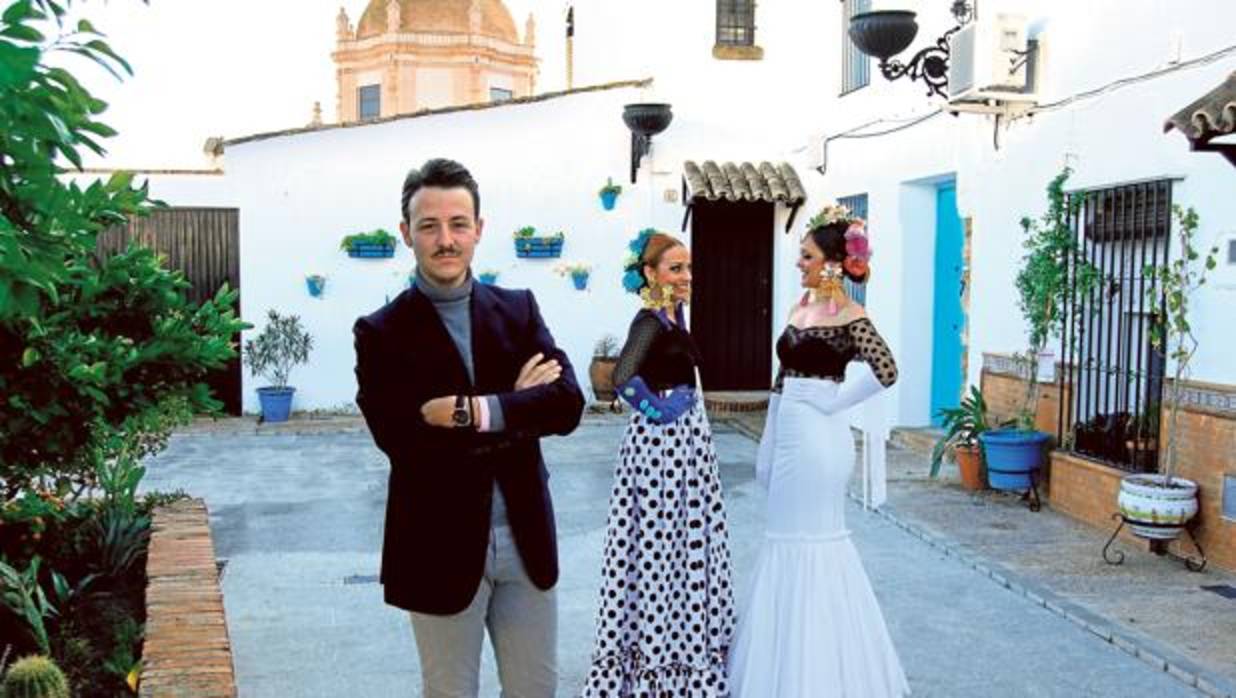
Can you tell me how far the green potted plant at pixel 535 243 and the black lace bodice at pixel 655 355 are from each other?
9.31 m

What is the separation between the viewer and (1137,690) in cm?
477

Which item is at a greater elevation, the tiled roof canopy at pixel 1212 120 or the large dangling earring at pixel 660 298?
the tiled roof canopy at pixel 1212 120

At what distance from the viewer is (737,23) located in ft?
46.8

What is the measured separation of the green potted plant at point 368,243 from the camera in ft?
43.4

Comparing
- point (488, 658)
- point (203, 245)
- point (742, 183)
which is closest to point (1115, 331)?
point (488, 658)

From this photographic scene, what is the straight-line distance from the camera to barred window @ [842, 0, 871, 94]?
38.1 ft

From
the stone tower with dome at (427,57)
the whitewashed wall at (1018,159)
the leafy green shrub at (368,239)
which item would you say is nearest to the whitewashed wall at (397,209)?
the leafy green shrub at (368,239)

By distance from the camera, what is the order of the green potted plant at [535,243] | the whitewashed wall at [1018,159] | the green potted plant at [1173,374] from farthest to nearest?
the green potted plant at [535,243] → the whitewashed wall at [1018,159] → the green potted plant at [1173,374]

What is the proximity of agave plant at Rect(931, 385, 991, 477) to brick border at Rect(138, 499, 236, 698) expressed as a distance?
5.56m

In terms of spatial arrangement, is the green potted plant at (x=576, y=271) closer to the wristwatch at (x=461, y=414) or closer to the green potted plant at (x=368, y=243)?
the green potted plant at (x=368, y=243)

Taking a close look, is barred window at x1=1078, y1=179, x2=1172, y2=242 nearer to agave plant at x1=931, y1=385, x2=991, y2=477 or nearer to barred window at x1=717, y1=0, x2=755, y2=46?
agave plant at x1=931, y1=385, x2=991, y2=477

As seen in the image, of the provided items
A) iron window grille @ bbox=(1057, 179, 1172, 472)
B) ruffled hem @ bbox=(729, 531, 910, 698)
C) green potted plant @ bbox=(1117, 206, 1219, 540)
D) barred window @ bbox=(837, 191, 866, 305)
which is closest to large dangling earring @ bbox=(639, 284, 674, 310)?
ruffled hem @ bbox=(729, 531, 910, 698)

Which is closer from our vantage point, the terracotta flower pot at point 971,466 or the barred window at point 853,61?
the terracotta flower pot at point 971,466

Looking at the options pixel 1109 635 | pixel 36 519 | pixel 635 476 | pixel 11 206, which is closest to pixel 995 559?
pixel 1109 635
